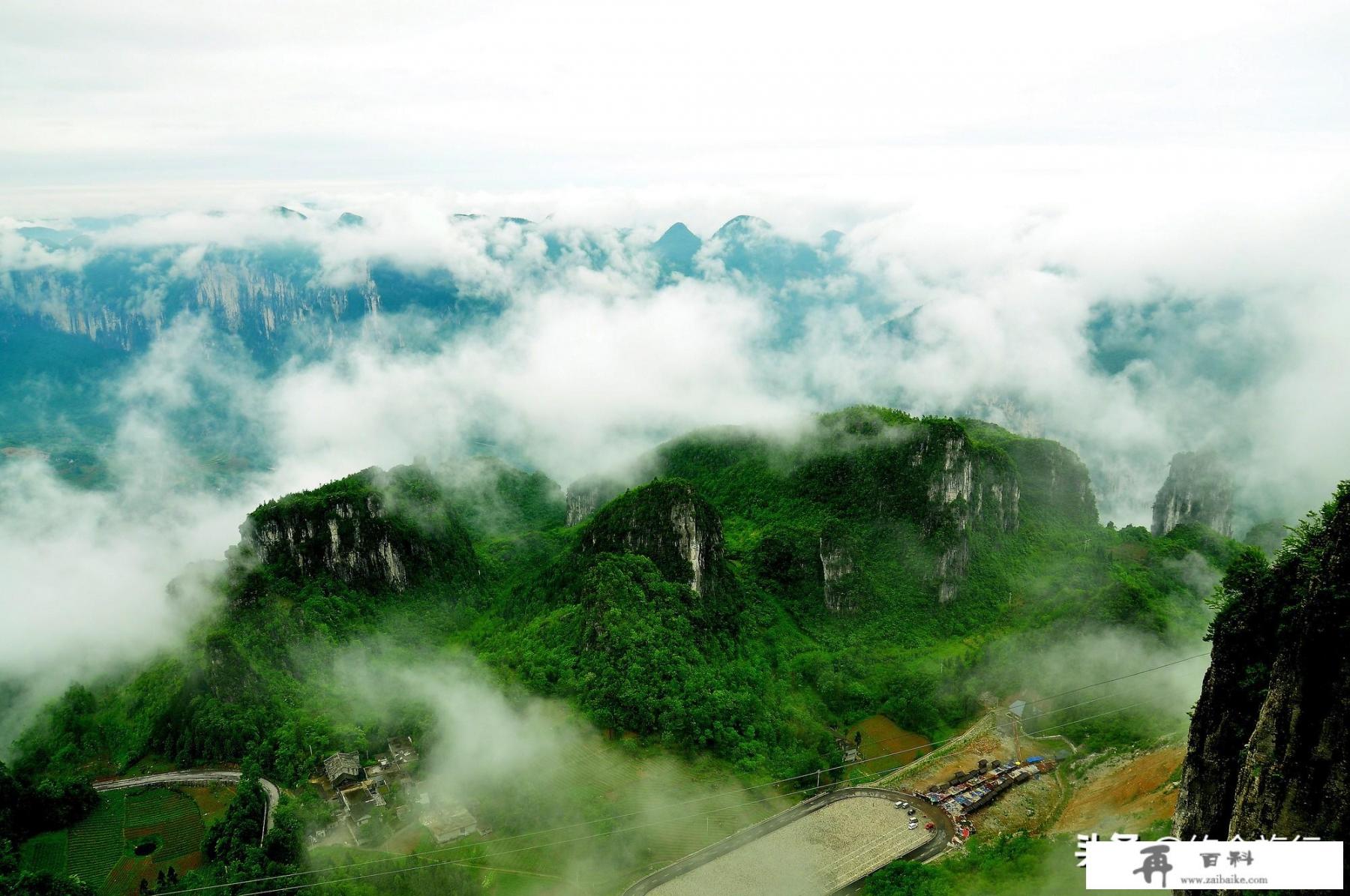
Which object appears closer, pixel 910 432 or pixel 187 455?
pixel 910 432

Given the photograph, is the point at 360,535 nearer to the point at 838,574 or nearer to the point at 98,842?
the point at 98,842

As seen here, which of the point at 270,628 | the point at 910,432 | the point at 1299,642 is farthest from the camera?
the point at 910,432

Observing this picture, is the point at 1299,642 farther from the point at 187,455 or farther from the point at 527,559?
the point at 187,455

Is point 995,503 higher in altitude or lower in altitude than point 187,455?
higher

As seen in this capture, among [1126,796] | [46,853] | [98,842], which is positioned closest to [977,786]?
[1126,796]

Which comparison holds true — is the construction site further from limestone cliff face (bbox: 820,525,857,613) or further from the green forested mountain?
limestone cliff face (bbox: 820,525,857,613)

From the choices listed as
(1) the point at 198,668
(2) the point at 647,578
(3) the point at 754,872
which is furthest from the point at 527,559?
(3) the point at 754,872
